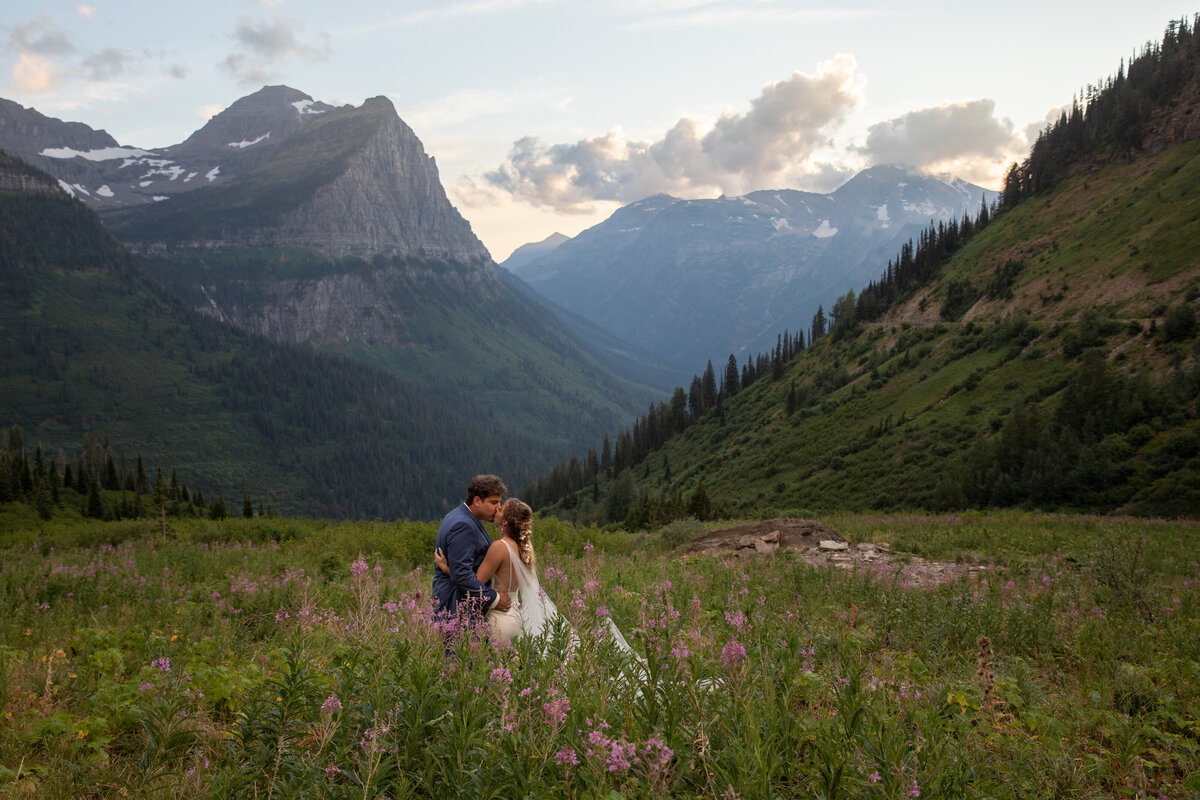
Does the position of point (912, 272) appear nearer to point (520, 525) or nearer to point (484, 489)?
point (484, 489)

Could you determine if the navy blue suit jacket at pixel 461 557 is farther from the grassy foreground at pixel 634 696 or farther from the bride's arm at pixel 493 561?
the grassy foreground at pixel 634 696

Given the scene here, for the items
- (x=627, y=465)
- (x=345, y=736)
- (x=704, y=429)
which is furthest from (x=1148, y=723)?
(x=627, y=465)

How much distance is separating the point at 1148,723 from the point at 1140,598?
4.21m

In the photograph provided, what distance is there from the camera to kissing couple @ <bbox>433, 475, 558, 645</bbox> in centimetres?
612

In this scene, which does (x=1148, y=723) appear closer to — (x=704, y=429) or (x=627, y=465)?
(x=704, y=429)

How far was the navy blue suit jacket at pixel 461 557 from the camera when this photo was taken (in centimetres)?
625

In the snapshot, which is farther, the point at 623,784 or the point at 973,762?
the point at 973,762

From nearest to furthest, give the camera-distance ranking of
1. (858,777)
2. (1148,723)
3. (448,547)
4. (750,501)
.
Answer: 1. (858,777)
2. (1148,723)
3. (448,547)
4. (750,501)

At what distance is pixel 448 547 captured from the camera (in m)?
6.50

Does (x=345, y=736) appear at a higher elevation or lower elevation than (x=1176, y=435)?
higher

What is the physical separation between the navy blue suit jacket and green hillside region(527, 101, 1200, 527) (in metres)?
27.4

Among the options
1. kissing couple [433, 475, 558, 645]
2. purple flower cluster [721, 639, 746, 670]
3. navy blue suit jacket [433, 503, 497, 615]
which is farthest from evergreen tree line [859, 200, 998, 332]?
purple flower cluster [721, 639, 746, 670]

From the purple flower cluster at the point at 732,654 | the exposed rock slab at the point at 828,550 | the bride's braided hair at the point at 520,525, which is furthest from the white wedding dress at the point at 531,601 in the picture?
the exposed rock slab at the point at 828,550

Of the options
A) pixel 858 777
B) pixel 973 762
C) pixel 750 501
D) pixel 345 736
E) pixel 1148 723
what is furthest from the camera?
pixel 750 501
